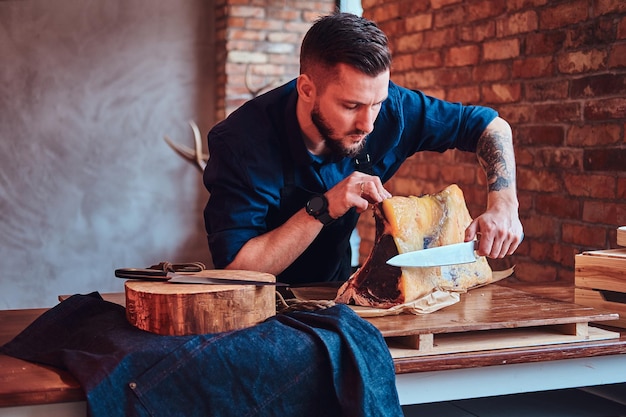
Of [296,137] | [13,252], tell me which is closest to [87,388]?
[296,137]

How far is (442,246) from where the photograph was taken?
6.79 ft

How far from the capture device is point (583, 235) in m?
2.94

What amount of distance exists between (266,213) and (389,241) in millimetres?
391

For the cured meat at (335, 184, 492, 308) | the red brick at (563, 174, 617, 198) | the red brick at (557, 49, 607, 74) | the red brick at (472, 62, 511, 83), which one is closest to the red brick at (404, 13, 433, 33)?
the red brick at (472, 62, 511, 83)

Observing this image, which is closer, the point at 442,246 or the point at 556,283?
the point at 442,246

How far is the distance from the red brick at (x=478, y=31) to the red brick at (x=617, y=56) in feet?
2.33

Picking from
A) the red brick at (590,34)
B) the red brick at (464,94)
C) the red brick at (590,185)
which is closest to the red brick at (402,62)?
the red brick at (464,94)

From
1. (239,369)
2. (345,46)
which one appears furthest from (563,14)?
(239,369)

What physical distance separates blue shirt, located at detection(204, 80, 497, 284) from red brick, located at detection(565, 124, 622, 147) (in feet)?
1.53

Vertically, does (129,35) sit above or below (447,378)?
above

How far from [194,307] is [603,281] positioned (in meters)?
1.09

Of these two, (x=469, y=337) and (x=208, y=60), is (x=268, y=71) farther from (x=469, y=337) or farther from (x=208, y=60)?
(x=469, y=337)

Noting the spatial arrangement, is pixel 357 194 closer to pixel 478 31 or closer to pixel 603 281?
pixel 603 281

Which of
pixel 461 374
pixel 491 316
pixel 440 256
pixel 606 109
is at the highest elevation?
pixel 606 109
